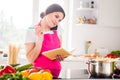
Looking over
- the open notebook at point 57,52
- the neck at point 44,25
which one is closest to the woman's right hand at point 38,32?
the neck at point 44,25

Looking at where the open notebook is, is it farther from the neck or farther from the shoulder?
the neck

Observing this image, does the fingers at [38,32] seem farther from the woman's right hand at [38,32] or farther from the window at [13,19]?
the window at [13,19]

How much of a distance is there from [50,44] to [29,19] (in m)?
1.75

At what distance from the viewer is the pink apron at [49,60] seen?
8.89ft

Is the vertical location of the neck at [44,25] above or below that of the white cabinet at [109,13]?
below

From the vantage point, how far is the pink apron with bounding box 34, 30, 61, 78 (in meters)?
2.71

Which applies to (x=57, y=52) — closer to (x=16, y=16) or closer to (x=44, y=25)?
(x=44, y=25)

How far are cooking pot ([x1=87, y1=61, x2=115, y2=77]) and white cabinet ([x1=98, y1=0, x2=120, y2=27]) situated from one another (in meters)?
2.46

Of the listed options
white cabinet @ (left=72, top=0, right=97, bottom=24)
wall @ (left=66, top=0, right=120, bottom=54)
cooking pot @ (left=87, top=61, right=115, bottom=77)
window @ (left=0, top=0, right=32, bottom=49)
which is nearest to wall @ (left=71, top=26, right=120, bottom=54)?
wall @ (left=66, top=0, right=120, bottom=54)

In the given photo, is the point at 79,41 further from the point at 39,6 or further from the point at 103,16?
the point at 39,6

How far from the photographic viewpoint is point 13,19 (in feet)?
14.7

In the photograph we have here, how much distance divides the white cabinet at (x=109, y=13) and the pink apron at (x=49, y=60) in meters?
1.57

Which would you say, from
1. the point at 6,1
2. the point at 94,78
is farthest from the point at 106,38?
the point at 94,78

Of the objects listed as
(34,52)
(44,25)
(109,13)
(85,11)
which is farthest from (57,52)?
(85,11)
